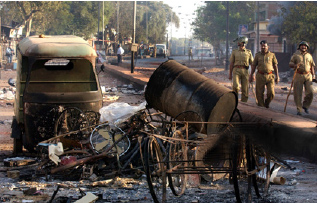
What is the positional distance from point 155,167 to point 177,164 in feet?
1.04

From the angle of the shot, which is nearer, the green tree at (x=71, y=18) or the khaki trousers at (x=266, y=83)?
the khaki trousers at (x=266, y=83)

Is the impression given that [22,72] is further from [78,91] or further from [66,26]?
[66,26]

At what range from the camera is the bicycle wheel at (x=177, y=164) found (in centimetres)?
567

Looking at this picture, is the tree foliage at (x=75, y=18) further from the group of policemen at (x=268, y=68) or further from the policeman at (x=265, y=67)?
the policeman at (x=265, y=67)

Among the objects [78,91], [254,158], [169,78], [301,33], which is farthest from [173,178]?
[301,33]

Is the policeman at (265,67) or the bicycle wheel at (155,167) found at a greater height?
the policeman at (265,67)

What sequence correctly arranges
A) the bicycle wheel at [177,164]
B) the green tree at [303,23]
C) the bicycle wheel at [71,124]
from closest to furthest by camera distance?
the bicycle wheel at [177,164] → the bicycle wheel at [71,124] → the green tree at [303,23]

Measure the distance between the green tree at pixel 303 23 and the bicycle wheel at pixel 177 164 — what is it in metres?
28.1

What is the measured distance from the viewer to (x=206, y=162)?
573 cm

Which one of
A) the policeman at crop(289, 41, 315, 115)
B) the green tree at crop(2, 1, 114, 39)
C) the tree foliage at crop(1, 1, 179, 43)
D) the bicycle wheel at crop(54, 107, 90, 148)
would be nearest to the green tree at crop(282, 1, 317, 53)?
the policeman at crop(289, 41, 315, 115)

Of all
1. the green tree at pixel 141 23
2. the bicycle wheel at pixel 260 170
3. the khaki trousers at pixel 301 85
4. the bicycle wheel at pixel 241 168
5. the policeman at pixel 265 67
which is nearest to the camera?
the bicycle wheel at pixel 241 168

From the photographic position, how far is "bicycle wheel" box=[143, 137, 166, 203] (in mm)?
5555

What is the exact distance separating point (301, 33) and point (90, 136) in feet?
92.6

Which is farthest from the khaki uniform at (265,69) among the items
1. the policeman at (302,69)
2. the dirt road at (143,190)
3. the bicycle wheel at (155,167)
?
the bicycle wheel at (155,167)
